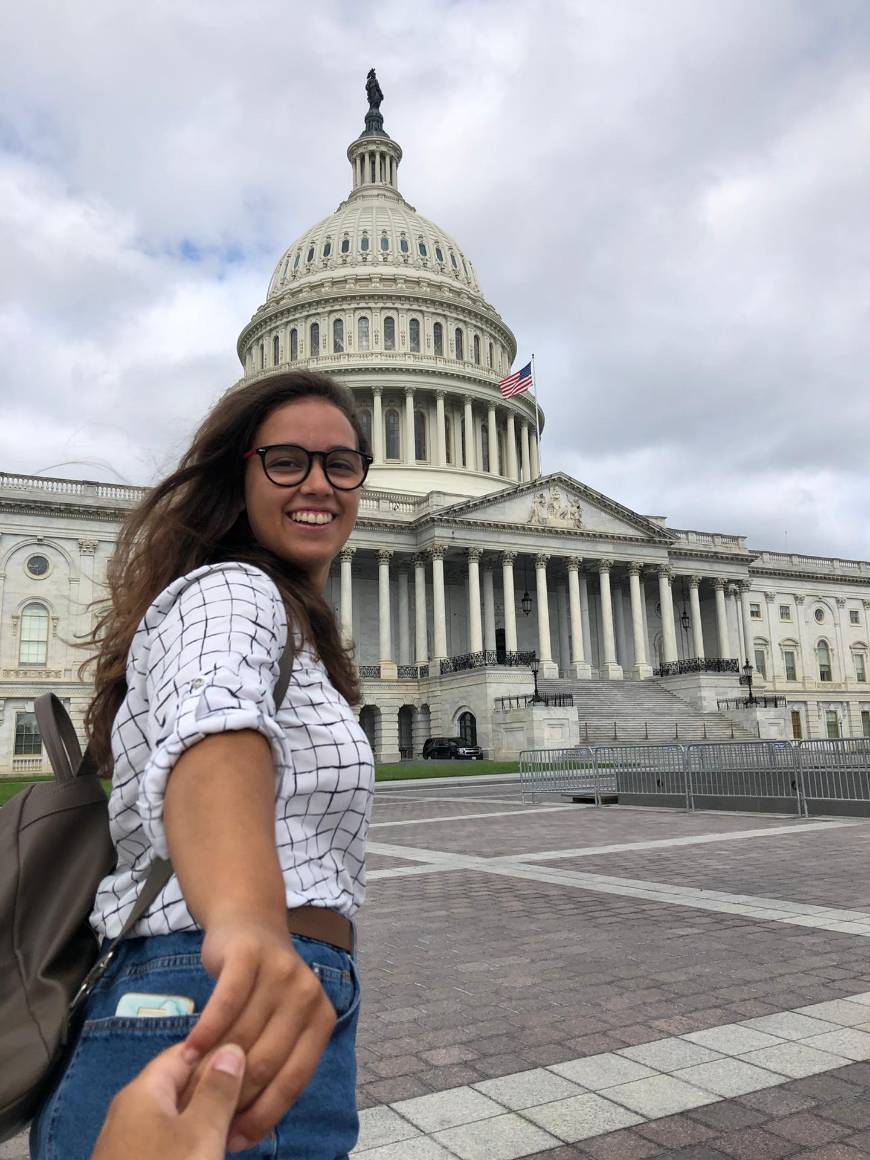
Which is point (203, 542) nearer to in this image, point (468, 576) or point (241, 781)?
point (241, 781)

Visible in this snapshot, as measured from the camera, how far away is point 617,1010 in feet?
19.7

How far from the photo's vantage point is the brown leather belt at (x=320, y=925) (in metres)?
1.81

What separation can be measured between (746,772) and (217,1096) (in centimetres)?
2064

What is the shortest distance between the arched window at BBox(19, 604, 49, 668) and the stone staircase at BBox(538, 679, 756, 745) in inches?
1101

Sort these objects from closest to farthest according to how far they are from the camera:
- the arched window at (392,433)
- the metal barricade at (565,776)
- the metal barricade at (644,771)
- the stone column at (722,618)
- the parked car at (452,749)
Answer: the metal barricade at (644,771) → the metal barricade at (565,776) → the parked car at (452,749) → the stone column at (722,618) → the arched window at (392,433)

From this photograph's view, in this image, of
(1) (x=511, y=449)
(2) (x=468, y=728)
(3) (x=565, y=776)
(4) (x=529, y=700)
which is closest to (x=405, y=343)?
(1) (x=511, y=449)

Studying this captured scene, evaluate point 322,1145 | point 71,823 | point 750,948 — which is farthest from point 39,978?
point 750,948

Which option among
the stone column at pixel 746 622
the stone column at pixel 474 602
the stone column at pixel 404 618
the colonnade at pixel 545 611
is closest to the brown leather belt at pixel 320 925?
the colonnade at pixel 545 611

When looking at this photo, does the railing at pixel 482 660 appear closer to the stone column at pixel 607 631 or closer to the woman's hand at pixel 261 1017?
the stone column at pixel 607 631

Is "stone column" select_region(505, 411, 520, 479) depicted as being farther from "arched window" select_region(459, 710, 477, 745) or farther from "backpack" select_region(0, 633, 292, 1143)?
"backpack" select_region(0, 633, 292, 1143)

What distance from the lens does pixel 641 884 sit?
34.8 ft

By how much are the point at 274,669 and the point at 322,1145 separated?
35.5 inches

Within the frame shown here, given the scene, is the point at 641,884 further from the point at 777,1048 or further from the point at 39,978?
the point at 39,978

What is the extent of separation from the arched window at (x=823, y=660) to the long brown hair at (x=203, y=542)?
79.1 meters
